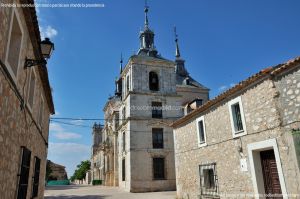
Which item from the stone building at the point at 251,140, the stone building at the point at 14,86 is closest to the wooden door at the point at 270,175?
the stone building at the point at 251,140

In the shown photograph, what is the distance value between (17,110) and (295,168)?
23.6ft

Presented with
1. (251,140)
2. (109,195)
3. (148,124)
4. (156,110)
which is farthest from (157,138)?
(251,140)

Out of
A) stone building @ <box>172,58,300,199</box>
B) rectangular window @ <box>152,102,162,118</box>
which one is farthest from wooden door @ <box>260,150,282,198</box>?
rectangular window @ <box>152,102,162,118</box>

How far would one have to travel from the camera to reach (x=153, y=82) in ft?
84.8

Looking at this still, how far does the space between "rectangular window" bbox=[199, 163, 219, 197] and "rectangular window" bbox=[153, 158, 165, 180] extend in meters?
11.5

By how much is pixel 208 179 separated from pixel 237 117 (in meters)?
3.54

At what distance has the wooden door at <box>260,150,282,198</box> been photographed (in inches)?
331

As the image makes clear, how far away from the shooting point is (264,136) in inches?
334

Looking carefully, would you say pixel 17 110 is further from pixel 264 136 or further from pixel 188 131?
pixel 188 131

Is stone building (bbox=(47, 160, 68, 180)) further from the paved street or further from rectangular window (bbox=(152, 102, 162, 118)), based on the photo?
rectangular window (bbox=(152, 102, 162, 118))

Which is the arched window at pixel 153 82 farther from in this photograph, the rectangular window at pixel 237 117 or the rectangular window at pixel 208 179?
the rectangular window at pixel 237 117

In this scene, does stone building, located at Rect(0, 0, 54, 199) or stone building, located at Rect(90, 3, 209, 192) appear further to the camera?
stone building, located at Rect(90, 3, 209, 192)

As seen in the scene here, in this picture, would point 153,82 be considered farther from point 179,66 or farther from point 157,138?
point 179,66

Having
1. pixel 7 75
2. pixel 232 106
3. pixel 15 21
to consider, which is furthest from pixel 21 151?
pixel 232 106
